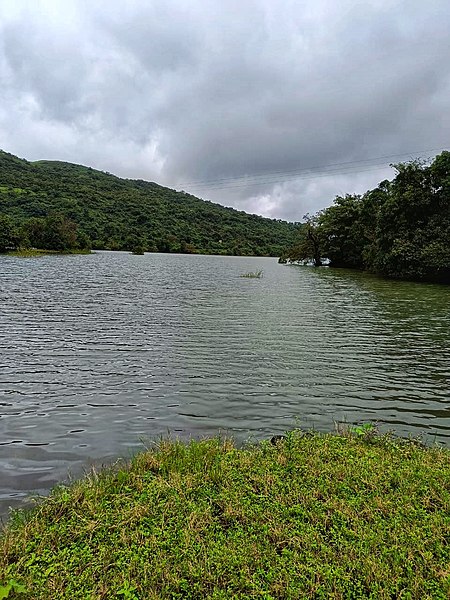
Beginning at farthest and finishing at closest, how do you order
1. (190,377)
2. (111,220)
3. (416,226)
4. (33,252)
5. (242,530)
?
(111,220), (33,252), (416,226), (190,377), (242,530)

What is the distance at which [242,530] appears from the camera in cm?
465

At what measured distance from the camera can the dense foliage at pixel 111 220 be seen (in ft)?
333

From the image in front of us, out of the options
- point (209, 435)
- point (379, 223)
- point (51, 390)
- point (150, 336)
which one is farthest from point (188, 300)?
point (379, 223)

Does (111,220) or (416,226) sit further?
(111,220)

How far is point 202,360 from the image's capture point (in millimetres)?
13062

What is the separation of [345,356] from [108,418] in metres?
8.65

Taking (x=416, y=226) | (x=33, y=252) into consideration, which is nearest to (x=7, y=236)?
(x=33, y=252)

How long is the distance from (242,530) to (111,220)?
141644mm

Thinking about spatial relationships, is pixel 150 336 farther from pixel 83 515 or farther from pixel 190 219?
pixel 190 219

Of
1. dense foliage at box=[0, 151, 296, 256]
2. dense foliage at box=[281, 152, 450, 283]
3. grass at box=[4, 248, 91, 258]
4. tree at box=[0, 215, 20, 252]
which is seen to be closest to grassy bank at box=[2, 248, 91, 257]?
grass at box=[4, 248, 91, 258]

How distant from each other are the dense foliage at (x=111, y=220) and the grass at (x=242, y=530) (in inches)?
3499

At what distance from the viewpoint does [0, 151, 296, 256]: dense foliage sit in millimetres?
101394

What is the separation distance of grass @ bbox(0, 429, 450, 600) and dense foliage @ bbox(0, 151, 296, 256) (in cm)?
8888

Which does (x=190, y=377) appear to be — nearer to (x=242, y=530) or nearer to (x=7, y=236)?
(x=242, y=530)
